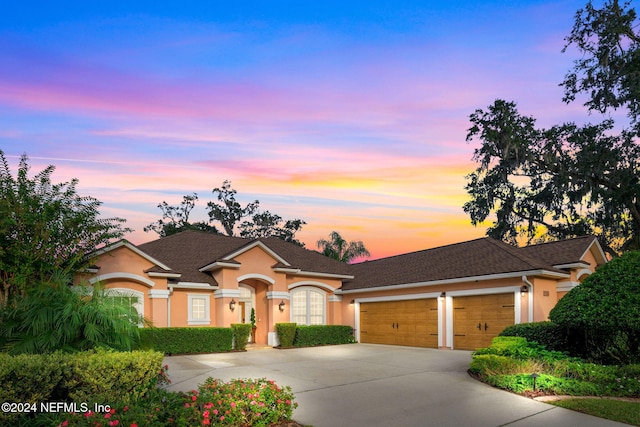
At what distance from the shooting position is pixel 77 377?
7605 millimetres

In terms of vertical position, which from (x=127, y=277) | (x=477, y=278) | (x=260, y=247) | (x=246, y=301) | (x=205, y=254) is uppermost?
(x=260, y=247)

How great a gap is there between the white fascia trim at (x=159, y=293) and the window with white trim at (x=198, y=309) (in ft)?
4.99

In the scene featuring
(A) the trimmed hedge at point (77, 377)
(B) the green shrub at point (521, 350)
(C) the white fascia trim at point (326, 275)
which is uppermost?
(C) the white fascia trim at point (326, 275)

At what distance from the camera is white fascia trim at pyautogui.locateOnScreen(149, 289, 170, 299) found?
18688mm

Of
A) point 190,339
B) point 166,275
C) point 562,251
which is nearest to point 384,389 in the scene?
point 190,339

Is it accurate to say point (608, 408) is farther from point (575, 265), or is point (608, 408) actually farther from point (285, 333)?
point (285, 333)

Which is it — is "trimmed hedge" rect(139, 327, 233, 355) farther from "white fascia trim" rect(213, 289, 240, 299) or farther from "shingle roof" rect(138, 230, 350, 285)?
"shingle roof" rect(138, 230, 350, 285)

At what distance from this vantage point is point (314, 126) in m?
16.5

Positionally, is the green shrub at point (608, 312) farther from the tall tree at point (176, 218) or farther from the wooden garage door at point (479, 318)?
the tall tree at point (176, 218)

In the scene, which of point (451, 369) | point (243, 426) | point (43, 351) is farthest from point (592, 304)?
point (43, 351)

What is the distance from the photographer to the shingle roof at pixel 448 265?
60.3 ft

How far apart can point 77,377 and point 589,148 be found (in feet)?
89.7

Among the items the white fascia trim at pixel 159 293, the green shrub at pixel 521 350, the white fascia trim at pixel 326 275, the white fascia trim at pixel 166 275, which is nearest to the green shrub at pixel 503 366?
the green shrub at pixel 521 350

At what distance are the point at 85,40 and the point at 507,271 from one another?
1516 centimetres
